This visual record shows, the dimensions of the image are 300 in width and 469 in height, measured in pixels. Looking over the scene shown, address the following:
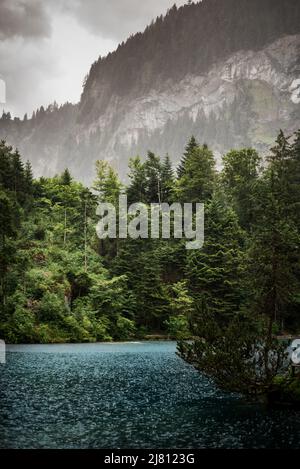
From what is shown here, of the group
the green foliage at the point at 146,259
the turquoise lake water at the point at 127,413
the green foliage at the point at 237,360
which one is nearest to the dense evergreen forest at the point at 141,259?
the green foliage at the point at 146,259

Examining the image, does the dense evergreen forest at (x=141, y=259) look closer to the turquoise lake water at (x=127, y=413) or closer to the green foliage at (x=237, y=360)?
the turquoise lake water at (x=127, y=413)

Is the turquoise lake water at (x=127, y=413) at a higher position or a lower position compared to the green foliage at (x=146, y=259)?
lower

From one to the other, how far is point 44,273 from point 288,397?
36.9 meters

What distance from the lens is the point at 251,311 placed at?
3516 centimetres

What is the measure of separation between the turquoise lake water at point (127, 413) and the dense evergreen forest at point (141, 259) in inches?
523

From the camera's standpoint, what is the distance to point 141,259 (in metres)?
55.9

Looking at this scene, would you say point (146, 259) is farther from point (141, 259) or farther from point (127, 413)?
point (127, 413)

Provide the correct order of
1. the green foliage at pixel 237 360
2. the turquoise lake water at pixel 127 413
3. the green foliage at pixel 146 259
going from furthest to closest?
the green foliage at pixel 146 259, the green foliage at pixel 237 360, the turquoise lake water at pixel 127 413

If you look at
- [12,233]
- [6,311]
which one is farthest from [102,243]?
[12,233]

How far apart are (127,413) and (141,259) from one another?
4057 cm

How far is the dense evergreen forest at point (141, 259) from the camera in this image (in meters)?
38.3

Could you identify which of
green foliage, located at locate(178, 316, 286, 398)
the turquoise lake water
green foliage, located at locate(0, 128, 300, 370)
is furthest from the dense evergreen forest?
green foliage, located at locate(178, 316, 286, 398)
